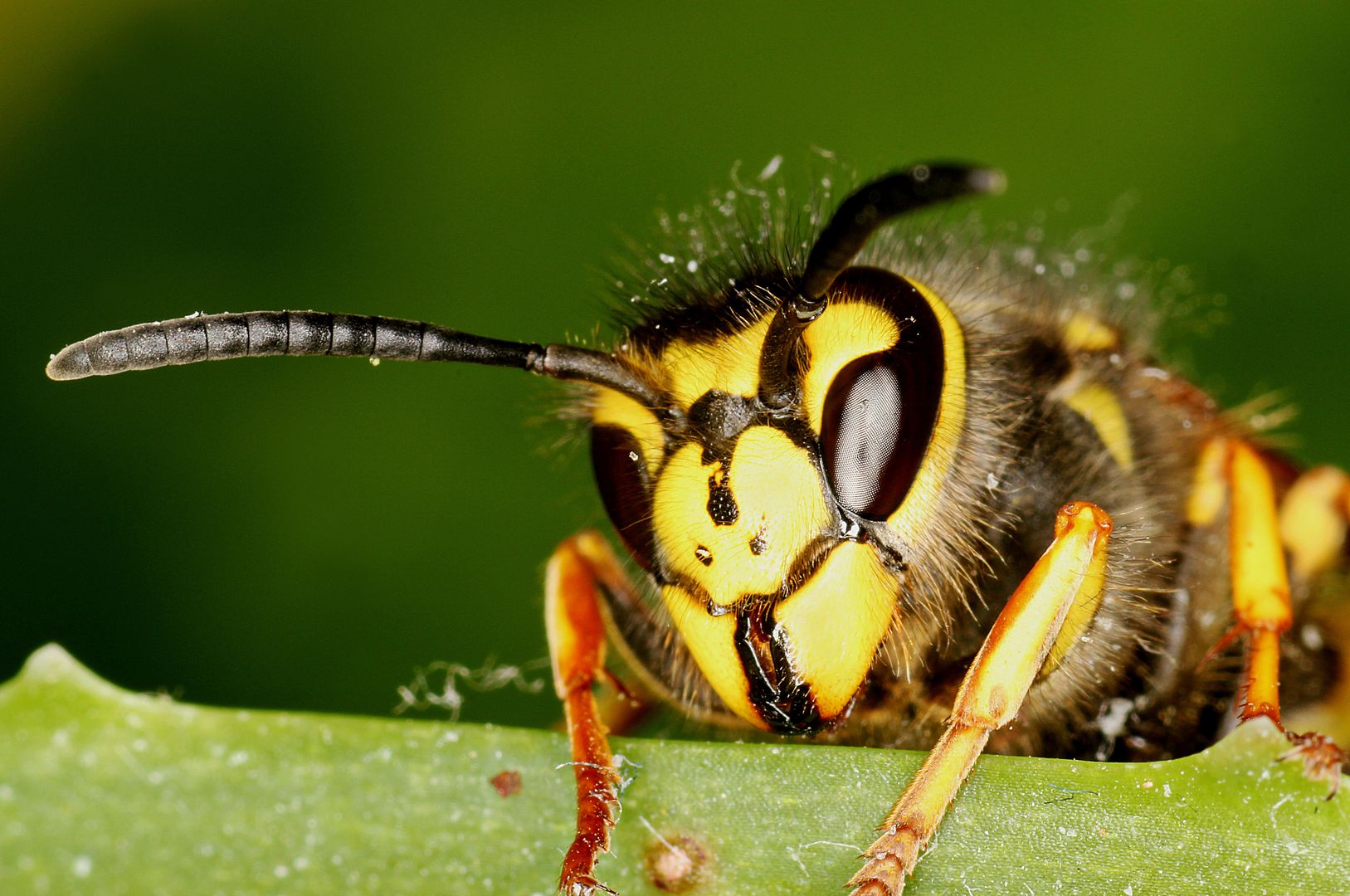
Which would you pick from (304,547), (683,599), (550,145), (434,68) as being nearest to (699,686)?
(683,599)

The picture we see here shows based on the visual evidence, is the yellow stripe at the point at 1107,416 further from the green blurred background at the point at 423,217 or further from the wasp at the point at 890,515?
the green blurred background at the point at 423,217

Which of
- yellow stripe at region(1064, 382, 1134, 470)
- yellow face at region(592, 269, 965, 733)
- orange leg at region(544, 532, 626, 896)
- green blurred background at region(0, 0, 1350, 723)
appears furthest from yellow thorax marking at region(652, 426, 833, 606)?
green blurred background at region(0, 0, 1350, 723)

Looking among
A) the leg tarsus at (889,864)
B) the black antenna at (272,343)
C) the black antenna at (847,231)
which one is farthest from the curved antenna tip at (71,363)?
the leg tarsus at (889,864)

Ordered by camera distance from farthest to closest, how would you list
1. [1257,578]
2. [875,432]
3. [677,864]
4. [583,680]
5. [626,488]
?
[1257,578], [583,680], [626,488], [875,432], [677,864]

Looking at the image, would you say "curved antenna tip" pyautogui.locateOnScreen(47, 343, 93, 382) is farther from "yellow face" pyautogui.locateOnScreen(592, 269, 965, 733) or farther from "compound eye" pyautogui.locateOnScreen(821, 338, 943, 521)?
"compound eye" pyautogui.locateOnScreen(821, 338, 943, 521)

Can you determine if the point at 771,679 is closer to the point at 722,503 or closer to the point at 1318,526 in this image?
the point at 722,503

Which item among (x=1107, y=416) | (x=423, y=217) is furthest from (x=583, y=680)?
(x=423, y=217)
